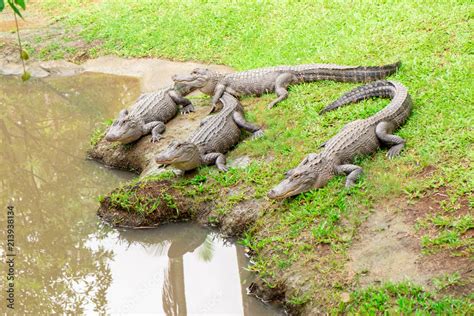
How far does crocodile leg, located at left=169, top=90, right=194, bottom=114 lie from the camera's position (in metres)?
9.68

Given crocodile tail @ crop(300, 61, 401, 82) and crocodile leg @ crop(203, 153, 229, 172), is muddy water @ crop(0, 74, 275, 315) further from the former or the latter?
crocodile tail @ crop(300, 61, 401, 82)

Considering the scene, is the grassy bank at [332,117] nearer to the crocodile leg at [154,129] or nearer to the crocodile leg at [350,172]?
the crocodile leg at [350,172]

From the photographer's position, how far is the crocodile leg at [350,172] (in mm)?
6606

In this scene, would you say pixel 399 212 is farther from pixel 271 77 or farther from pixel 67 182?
pixel 67 182

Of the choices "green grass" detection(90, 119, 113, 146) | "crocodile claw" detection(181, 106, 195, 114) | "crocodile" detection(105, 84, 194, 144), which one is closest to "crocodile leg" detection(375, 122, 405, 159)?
"crocodile" detection(105, 84, 194, 144)

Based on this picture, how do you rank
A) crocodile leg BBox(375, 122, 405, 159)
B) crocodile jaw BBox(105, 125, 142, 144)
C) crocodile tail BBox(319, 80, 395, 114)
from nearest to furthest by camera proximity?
crocodile leg BBox(375, 122, 405, 159), crocodile tail BBox(319, 80, 395, 114), crocodile jaw BBox(105, 125, 142, 144)

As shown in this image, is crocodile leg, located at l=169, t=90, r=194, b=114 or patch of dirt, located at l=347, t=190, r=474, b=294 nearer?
patch of dirt, located at l=347, t=190, r=474, b=294

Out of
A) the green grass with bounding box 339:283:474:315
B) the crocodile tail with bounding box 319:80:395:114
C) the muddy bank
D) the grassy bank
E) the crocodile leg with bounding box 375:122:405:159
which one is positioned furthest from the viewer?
the crocodile tail with bounding box 319:80:395:114

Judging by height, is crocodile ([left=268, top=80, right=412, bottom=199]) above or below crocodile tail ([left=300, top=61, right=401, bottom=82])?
above

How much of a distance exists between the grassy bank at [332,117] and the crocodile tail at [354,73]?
0.15 m

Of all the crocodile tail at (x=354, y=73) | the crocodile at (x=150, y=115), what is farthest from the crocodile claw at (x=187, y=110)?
the crocodile tail at (x=354, y=73)

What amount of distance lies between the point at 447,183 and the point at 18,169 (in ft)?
20.5

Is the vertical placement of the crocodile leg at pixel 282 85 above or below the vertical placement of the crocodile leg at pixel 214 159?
above

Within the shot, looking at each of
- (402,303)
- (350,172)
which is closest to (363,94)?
(350,172)
